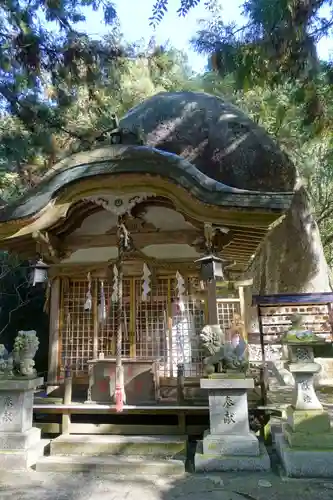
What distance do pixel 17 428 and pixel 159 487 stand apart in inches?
80.2

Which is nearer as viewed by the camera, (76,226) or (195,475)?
(195,475)

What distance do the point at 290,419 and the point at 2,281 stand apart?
13.9 metres

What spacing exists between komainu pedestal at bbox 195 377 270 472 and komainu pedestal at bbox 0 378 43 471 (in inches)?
82.8

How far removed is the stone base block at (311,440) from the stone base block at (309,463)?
62mm

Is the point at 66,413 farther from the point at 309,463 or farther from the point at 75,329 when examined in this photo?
the point at 309,463

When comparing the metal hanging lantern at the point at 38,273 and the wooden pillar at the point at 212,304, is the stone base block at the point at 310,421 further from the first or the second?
the metal hanging lantern at the point at 38,273

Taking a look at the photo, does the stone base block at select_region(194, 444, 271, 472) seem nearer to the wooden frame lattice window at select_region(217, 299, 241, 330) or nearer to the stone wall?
the wooden frame lattice window at select_region(217, 299, 241, 330)

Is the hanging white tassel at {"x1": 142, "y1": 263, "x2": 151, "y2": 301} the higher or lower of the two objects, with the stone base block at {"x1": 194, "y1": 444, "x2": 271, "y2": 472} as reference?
higher

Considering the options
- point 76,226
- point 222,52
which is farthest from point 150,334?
point 222,52

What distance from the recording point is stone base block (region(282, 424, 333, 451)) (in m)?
4.20

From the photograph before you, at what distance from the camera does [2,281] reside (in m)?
15.5

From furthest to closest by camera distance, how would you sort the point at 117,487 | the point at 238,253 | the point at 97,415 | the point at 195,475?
the point at 238,253
the point at 97,415
the point at 195,475
the point at 117,487

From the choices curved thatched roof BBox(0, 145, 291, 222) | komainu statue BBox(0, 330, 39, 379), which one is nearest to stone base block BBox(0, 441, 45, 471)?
komainu statue BBox(0, 330, 39, 379)

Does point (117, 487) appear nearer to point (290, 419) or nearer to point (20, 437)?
point (20, 437)
